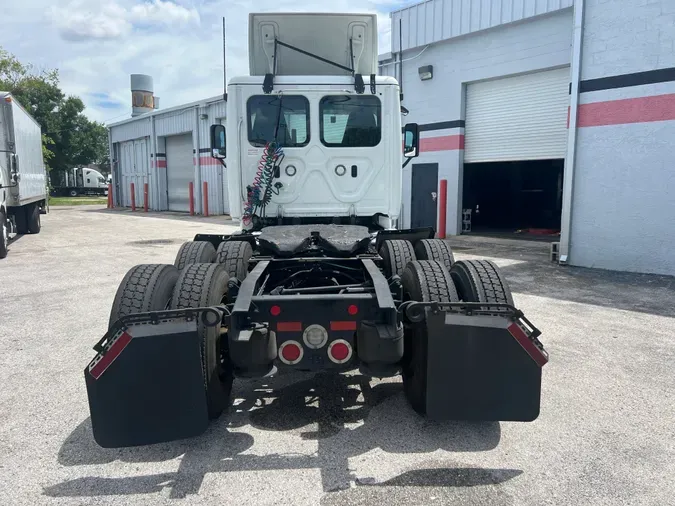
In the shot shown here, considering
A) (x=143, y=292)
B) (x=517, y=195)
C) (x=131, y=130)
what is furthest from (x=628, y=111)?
(x=131, y=130)

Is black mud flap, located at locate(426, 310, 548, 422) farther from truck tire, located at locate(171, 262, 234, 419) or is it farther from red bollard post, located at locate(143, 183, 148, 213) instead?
red bollard post, located at locate(143, 183, 148, 213)

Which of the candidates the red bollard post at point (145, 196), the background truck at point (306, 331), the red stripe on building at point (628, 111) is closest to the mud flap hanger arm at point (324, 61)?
the background truck at point (306, 331)

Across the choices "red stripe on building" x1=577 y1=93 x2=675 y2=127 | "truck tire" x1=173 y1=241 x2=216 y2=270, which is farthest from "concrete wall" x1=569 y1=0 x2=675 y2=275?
"truck tire" x1=173 y1=241 x2=216 y2=270

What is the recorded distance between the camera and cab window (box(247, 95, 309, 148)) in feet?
18.6

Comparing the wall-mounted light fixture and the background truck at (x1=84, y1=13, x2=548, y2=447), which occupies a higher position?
the wall-mounted light fixture

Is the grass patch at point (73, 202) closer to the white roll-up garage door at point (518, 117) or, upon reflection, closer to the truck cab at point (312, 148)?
the white roll-up garage door at point (518, 117)

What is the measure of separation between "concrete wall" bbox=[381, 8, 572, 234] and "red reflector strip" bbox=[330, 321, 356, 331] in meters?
11.9

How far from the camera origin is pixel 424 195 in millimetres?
16422

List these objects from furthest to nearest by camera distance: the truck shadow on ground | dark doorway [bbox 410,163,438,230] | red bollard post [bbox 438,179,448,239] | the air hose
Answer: dark doorway [bbox 410,163,438,230] → red bollard post [bbox 438,179,448,239] → the air hose → the truck shadow on ground

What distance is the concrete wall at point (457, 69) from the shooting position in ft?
42.3

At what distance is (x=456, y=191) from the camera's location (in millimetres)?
15422

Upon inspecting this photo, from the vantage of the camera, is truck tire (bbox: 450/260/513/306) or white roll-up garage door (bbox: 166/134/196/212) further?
white roll-up garage door (bbox: 166/134/196/212)

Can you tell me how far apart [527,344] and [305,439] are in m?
1.55

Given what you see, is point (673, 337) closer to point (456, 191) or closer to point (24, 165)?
point (456, 191)
